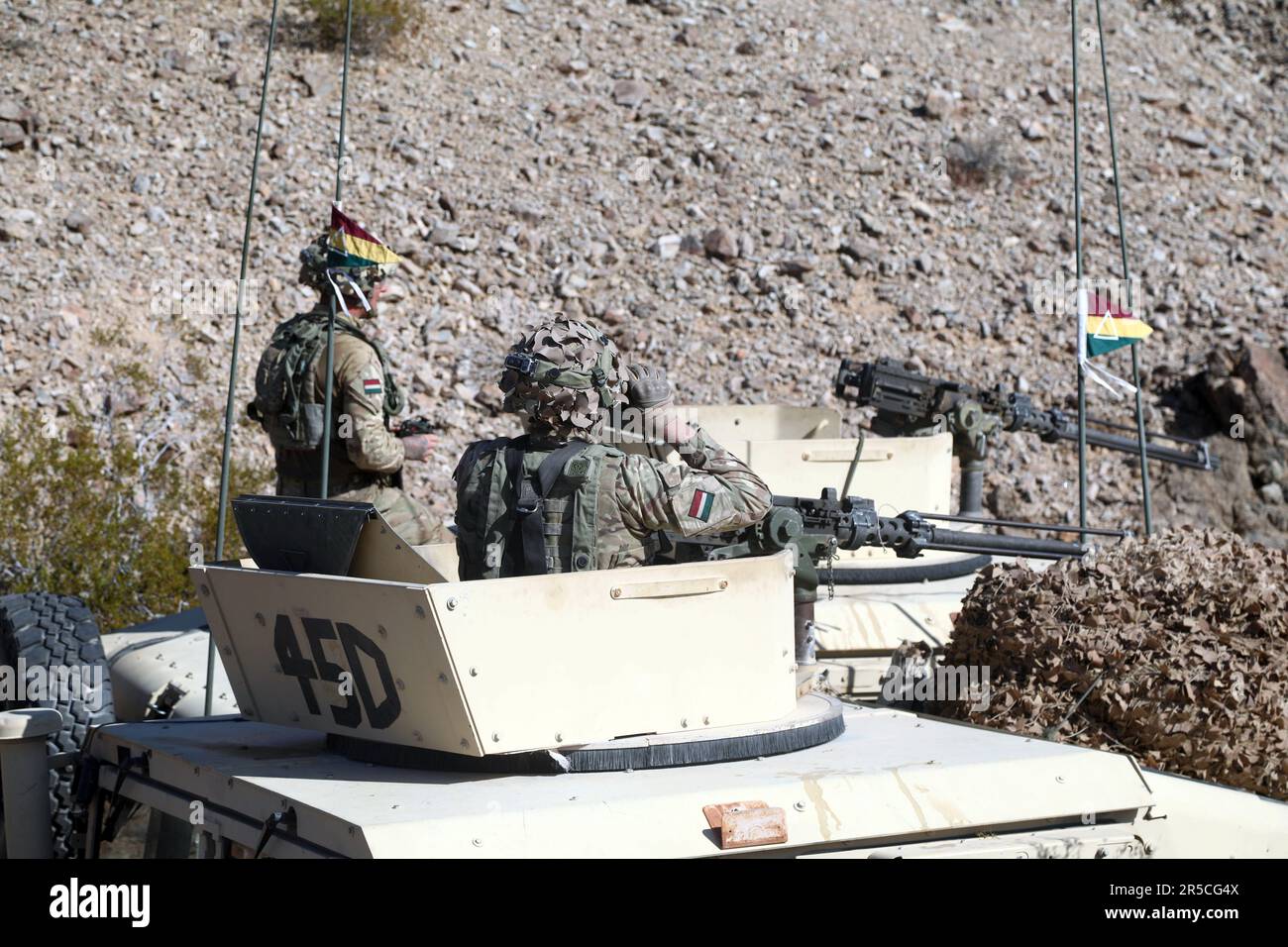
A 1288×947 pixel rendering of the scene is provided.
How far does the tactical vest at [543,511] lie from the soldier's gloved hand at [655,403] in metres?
0.43

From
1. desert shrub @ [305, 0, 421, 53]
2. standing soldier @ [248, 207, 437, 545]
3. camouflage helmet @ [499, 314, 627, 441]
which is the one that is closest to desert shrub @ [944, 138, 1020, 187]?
desert shrub @ [305, 0, 421, 53]

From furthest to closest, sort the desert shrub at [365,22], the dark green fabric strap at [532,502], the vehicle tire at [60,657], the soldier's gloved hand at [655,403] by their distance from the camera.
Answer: the desert shrub at [365,22] → the vehicle tire at [60,657] → the soldier's gloved hand at [655,403] → the dark green fabric strap at [532,502]

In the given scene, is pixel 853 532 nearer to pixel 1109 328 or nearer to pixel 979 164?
pixel 1109 328

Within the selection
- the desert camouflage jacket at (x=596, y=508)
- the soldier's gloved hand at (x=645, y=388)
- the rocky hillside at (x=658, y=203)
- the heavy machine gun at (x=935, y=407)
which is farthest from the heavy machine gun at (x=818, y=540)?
the rocky hillside at (x=658, y=203)

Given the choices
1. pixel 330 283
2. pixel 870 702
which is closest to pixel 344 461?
pixel 330 283

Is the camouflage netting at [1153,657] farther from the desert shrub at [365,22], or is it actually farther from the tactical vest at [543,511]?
the desert shrub at [365,22]

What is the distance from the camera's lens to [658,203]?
16703 mm

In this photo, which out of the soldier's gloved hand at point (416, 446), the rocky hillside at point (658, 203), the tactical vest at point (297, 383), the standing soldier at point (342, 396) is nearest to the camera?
the standing soldier at point (342, 396)

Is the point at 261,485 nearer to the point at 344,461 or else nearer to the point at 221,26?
the point at 344,461

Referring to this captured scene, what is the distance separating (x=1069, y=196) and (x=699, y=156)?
4318 mm

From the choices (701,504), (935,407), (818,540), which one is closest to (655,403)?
(701,504)

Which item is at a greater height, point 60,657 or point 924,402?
point 924,402

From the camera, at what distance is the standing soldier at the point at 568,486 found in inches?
172

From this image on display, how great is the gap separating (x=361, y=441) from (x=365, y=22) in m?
11.6
